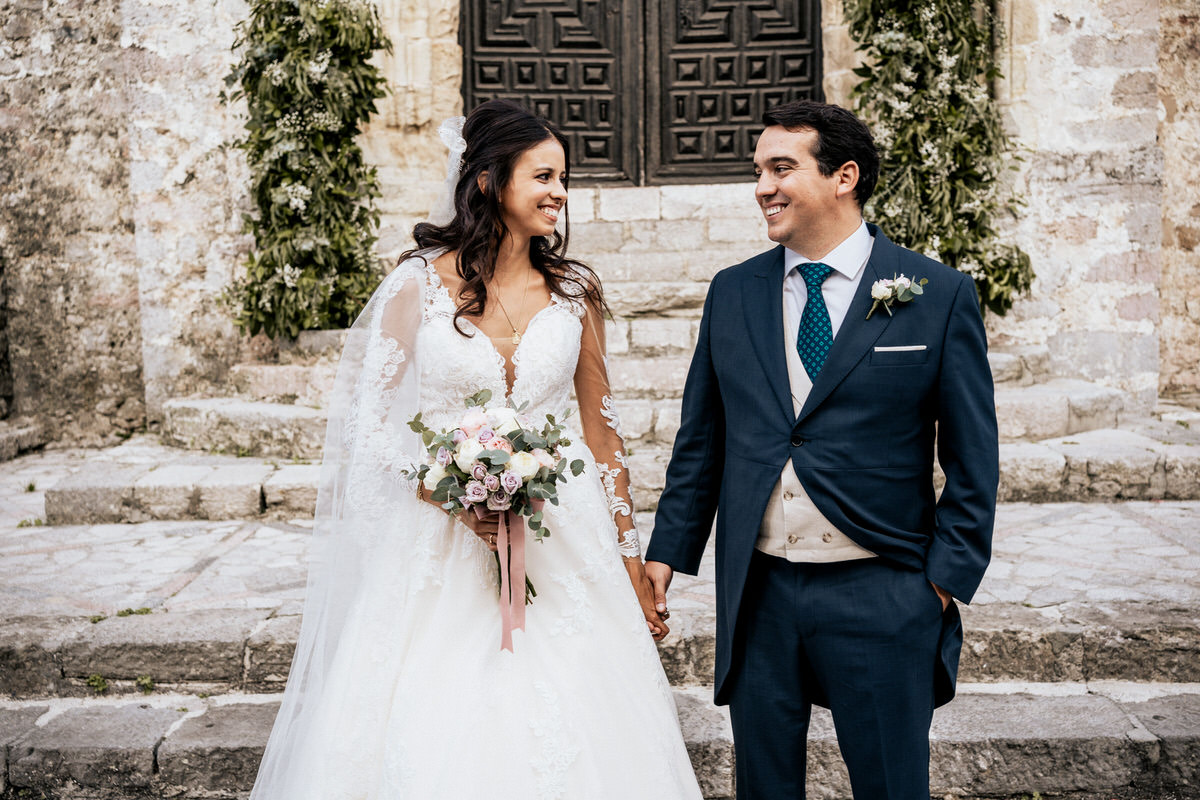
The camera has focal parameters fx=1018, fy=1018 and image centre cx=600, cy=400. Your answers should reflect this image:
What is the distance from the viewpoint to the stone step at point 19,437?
23.3 feet

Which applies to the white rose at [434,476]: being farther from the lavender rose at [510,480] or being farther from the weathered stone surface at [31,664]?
the weathered stone surface at [31,664]

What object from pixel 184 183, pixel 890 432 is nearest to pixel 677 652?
pixel 890 432

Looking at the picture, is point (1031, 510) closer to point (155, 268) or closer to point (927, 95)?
point (927, 95)

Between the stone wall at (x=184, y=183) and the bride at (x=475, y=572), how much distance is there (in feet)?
16.3

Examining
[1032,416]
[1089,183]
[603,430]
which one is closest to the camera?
[603,430]

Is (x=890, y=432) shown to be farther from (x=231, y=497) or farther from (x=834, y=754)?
(x=231, y=497)

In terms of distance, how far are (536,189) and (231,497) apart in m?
3.46

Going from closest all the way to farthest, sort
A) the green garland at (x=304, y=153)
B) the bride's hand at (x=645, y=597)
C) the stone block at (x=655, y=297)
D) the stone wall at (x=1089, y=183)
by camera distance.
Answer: the bride's hand at (x=645, y=597)
the green garland at (x=304, y=153)
the stone block at (x=655, y=297)
the stone wall at (x=1089, y=183)

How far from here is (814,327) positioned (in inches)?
84.3

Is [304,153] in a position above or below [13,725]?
above

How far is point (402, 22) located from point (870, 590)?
644cm

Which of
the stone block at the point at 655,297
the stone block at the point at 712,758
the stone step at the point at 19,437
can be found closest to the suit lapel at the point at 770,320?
the stone block at the point at 712,758

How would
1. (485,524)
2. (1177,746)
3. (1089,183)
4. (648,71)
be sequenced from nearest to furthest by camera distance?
(485,524), (1177,746), (1089,183), (648,71)

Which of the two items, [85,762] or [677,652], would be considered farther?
[677,652]
